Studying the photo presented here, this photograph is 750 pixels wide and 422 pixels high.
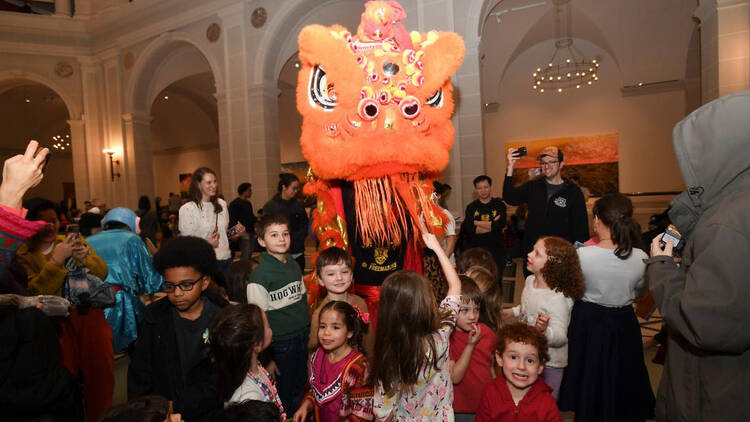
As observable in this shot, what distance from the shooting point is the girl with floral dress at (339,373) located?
5.72 feet

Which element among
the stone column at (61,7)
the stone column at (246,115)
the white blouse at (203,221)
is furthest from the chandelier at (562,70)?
the stone column at (61,7)

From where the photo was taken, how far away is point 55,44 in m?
10.4

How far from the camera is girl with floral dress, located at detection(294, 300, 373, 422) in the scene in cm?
174

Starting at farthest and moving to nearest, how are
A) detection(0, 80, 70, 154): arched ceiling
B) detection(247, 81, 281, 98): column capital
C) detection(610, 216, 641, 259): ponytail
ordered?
detection(0, 80, 70, 154): arched ceiling → detection(247, 81, 281, 98): column capital → detection(610, 216, 641, 259): ponytail

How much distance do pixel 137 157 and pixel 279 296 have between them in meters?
9.75

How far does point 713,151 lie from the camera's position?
3.92 ft

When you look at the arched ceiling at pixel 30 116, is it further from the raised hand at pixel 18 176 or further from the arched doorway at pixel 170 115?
the raised hand at pixel 18 176

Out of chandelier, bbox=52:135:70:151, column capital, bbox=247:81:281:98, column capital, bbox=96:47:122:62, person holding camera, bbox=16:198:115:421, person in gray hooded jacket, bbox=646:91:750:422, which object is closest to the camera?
person in gray hooded jacket, bbox=646:91:750:422

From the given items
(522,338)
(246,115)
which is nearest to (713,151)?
(522,338)

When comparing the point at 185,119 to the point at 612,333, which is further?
the point at 185,119

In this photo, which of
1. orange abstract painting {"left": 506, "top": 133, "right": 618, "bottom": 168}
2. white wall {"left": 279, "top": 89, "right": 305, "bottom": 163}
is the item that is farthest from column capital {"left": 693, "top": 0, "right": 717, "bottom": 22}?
white wall {"left": 279, "top": 89, "right": 305, "bottom": 163}

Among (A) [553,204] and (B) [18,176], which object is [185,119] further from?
(B) [18,176]

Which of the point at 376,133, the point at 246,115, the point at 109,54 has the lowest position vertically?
the point at 376,133

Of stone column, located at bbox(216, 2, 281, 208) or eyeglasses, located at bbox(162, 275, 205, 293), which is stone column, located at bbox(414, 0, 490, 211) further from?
eyeglasses, located at bbox(162, 275, 205, 293)
